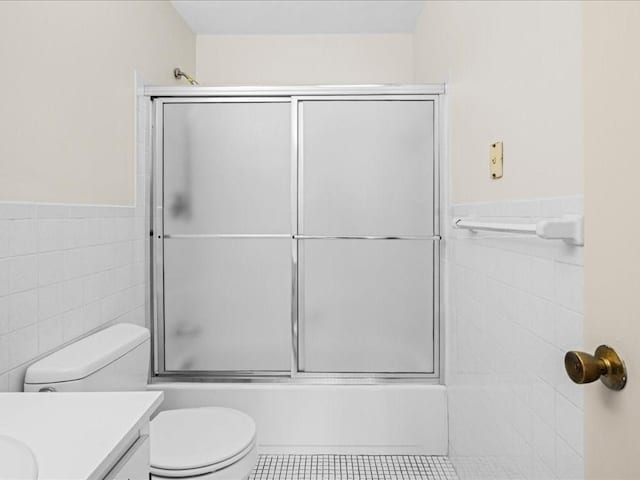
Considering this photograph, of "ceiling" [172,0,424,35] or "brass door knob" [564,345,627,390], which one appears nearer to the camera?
"brass door knob" [564,345,627,390]

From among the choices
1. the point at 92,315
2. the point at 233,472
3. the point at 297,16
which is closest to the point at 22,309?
the point at 92,315

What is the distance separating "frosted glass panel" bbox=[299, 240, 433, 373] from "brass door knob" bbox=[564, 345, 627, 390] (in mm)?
1590

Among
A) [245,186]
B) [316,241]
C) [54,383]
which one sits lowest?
[54,383]

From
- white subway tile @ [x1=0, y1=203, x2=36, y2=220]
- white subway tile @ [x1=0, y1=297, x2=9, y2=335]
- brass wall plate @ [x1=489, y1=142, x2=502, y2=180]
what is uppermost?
brass wall plate @ [x1=489, y1=142, x2=502, y2=180]

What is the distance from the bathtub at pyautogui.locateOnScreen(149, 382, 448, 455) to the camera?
7.47 ft

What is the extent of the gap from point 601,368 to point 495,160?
1004 mm

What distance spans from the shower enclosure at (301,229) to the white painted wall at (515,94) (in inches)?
12.4

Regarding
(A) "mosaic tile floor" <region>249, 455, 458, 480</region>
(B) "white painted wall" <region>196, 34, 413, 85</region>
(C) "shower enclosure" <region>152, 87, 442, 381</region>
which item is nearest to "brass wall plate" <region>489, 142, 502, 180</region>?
(C) "shower enclosure" <region>152, 87, 442, 381</region>

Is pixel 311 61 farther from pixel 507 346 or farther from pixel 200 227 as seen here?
pixel 507 346

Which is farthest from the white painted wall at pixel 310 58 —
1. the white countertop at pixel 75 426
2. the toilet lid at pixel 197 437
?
the white countertop at pixel 75 426

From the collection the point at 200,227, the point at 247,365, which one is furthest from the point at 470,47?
the point at 247,365

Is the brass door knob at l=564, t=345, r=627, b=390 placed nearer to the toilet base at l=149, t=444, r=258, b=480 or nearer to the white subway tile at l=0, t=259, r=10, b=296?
the toilet base at l=149, t=444, r=258, b=480

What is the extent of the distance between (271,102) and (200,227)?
28.0 inches

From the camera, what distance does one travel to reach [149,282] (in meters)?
2.36
